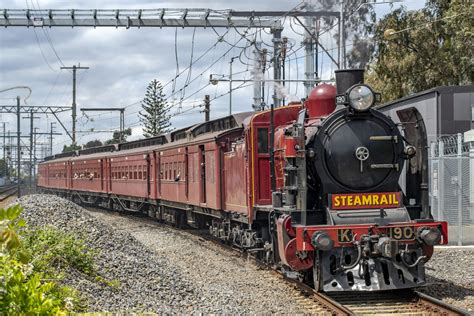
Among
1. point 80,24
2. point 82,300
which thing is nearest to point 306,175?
point 82,300

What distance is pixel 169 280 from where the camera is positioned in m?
11.3

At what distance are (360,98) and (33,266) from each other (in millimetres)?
5302

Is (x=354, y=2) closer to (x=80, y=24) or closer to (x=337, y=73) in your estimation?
(x=80, y=24)

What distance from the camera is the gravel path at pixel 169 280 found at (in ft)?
30.9

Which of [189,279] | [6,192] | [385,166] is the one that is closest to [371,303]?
[385,166]

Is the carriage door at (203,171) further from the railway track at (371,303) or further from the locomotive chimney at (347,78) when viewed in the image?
the locomotive chimney at (347,78)

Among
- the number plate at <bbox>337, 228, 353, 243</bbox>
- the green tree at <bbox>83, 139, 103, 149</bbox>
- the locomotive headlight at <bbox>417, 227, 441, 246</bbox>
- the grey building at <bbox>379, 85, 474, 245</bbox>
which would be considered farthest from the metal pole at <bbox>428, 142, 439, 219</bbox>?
the green tree at <bbox>83, 139, 103, 149</bbox>

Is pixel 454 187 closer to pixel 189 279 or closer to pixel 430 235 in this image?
pixel 189 279

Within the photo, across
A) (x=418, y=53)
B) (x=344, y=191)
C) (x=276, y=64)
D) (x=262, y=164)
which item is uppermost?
(x=418, y=53)

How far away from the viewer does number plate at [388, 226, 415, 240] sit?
33.1ft

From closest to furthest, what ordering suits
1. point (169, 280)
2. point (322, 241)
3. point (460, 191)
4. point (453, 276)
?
point (322, 241) < point (169, 280) < point (453, 276) < point (460, 191)

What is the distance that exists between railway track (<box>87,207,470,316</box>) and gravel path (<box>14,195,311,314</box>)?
158 millimetres

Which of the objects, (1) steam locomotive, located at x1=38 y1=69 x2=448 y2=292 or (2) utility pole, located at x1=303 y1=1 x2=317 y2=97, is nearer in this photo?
(1) steam locomotive, located at x1=38 y1=69 x2=448 y2=292

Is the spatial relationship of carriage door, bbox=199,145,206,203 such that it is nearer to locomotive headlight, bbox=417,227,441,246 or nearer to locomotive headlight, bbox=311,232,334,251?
locomotive headlight, bbox=311,232,334,251
